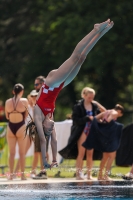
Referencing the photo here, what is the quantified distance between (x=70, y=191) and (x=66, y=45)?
20841 millimetres

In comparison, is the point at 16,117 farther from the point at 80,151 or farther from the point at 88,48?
the point at 88,48

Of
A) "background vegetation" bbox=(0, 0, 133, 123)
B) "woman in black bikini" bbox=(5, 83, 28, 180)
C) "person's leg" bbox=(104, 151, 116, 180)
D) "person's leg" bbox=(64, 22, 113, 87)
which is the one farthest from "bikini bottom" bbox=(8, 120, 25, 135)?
"background vegetation" bbox=(0, 0, 133, 123)

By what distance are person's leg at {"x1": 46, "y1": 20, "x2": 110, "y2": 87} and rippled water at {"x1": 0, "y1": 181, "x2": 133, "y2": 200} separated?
1.77 metres

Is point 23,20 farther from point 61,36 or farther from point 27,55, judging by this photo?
point 61,36

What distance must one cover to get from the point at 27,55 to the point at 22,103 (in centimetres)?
2362

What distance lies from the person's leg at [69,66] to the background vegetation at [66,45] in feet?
41.2

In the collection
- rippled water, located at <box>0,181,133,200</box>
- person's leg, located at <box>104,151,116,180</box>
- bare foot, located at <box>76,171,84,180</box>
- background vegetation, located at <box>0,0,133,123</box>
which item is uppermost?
background vegetation, located at <box>0,0,133,123</box>

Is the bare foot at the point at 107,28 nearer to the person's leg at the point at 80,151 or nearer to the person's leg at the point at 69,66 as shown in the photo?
the person's leg at the point at 69,66

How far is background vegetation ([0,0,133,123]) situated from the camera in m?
29.4

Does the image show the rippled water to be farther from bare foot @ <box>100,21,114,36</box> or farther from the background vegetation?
the background vegetation

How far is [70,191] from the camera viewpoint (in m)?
11.4

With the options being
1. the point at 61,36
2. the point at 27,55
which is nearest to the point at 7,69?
the point at 27,55

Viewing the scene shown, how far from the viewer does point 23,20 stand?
38.4 meters

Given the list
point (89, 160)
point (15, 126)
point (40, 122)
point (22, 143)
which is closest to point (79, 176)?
point (89, 160)
